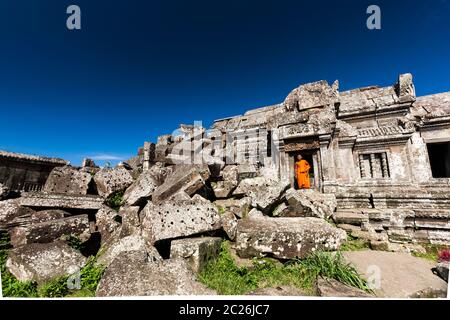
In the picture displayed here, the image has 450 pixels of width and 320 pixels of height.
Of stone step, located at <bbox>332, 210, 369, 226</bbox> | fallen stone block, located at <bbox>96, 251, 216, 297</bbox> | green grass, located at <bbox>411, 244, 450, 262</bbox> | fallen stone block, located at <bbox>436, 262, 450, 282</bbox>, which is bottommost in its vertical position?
green grass, located at <bbox>411, 244, 450, 262</bbox>

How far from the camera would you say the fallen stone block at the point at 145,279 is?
2.07 metres

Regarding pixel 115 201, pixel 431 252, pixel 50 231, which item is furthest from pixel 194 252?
pixel 431 252

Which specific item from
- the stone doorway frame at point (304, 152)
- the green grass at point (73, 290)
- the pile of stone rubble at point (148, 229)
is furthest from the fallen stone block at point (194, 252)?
the stone doorway frame at point (304, 152)

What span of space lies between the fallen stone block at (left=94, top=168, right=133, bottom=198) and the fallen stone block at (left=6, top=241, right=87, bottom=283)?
1794 millimetres

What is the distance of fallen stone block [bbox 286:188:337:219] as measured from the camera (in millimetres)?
4387

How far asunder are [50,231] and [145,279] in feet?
8.10

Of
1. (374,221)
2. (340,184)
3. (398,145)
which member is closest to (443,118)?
(398,145)

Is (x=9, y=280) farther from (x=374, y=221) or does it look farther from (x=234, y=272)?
(x=374, y=221)

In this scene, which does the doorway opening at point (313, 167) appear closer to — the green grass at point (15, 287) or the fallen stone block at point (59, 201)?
A: the fallen stone block at point (59, 201)

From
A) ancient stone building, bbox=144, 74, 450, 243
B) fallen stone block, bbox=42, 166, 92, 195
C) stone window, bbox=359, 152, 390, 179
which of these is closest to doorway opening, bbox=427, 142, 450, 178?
ancient stone building, bbox=144, 74, 450, 243

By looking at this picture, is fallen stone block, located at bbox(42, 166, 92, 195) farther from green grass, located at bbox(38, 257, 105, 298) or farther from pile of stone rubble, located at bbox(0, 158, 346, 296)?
green grass, located at bbox(38, 257, 105, 298)

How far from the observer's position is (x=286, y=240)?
3.00 m

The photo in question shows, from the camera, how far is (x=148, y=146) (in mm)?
9039
